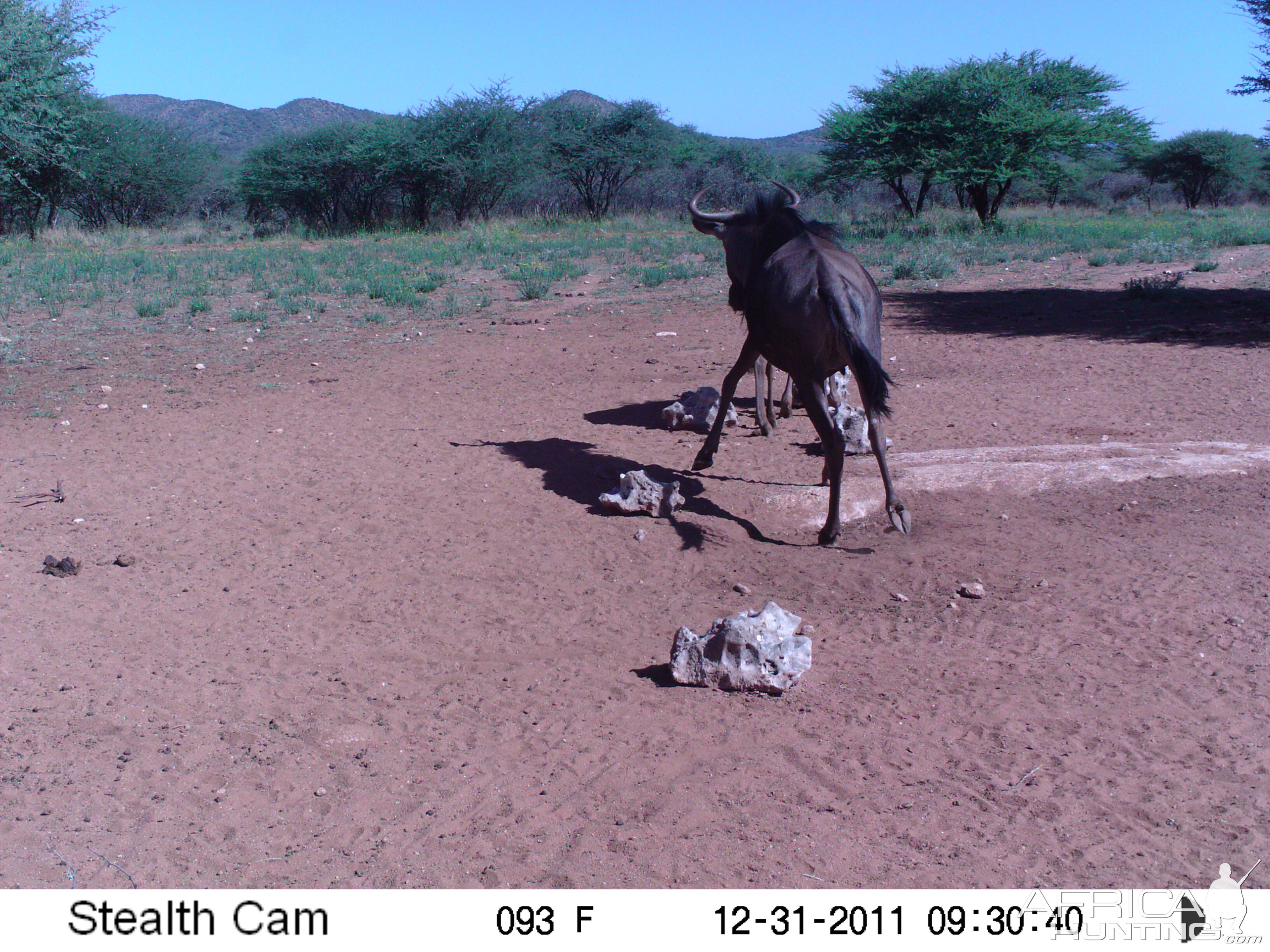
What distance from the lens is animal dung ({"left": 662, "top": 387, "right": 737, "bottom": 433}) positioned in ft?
25.0

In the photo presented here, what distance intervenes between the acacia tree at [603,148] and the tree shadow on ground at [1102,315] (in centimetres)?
2367

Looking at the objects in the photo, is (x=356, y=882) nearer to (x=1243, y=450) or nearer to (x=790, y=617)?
(x=790, y=617)

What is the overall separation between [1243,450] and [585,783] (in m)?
5.54

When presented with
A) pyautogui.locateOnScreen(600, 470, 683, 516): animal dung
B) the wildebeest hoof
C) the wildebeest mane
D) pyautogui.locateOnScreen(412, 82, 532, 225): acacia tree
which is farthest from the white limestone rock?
pyautogui.locateOnScreen(412, 82, 532, 225): acacia tree

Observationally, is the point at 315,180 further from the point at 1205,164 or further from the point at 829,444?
the point at 1205,164

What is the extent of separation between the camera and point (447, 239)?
26.8 meters

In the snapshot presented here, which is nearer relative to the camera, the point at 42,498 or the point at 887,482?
the point at 887,482

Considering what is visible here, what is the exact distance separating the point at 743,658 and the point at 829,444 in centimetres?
194

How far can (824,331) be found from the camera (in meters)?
5.45

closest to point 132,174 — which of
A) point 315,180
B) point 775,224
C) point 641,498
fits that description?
point 315,180

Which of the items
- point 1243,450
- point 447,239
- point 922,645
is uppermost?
point 447,239

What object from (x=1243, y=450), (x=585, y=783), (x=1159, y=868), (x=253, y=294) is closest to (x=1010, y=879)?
(x=1159, y=868)

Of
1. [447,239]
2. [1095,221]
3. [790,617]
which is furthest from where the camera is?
[1095,221]

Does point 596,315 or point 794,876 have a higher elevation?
point 596,315
